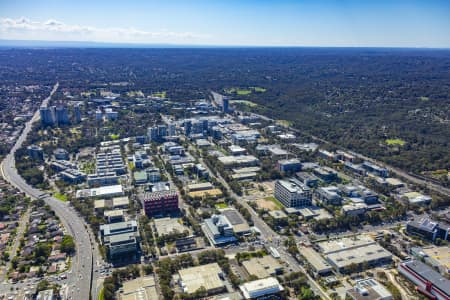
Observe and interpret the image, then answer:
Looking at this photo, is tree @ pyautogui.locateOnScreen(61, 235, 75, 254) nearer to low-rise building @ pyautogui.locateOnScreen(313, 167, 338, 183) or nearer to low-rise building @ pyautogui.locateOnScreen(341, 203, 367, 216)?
low-rise building @ pyautogui.locateOnScreen(341, 203, 367, 216)

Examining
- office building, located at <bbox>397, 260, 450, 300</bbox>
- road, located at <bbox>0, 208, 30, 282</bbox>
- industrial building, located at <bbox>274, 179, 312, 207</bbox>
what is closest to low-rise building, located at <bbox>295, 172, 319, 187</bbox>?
industrial building, located at <bbox>274, 179, 312, 207</bbox>

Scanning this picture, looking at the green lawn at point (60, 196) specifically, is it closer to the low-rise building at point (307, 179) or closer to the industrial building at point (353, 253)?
the industrial building at point (353, 253)

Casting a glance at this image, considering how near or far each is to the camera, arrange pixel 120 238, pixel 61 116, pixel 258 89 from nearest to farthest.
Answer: pixel 120 238 → pixel 61 116 → pixel 258 89

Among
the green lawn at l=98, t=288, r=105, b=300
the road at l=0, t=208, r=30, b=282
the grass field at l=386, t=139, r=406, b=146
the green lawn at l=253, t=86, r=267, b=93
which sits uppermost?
the green lawn at l=253, t=86, r=267, b=93

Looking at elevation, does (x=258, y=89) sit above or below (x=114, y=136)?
above

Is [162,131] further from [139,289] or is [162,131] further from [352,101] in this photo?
[352,101]

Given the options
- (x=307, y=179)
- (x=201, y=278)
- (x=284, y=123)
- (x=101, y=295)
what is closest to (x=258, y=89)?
(x=284, y=123)

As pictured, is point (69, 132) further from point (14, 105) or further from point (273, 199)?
point (273, 199)

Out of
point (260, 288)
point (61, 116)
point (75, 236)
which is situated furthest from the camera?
point (61, 116)
